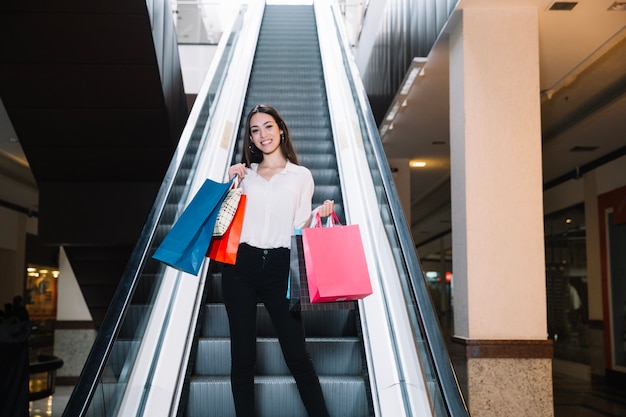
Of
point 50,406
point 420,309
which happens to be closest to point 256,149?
point 420,309

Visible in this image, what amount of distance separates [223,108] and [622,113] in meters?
5.56

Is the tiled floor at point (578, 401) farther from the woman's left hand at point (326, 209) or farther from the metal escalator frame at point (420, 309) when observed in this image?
the woman's left hand at point (326, 209)

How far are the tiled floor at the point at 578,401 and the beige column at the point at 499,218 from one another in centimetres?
355

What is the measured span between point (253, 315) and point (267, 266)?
0.77 ft

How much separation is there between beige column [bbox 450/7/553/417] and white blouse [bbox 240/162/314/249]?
2914mm

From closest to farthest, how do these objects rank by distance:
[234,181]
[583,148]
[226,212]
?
[226,212], [234,181], [583,148]

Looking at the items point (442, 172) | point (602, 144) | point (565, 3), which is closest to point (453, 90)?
point (565, 3)

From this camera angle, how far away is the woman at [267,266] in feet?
10.4

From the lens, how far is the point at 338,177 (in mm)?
6512

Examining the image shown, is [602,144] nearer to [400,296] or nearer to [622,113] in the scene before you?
[622,113]

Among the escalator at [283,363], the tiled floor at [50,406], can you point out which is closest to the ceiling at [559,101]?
the escalator at [283,363]

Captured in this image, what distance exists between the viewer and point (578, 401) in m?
9.80

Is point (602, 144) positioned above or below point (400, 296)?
above

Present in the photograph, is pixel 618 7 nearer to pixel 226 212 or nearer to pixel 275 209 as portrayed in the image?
pixel 275 209
